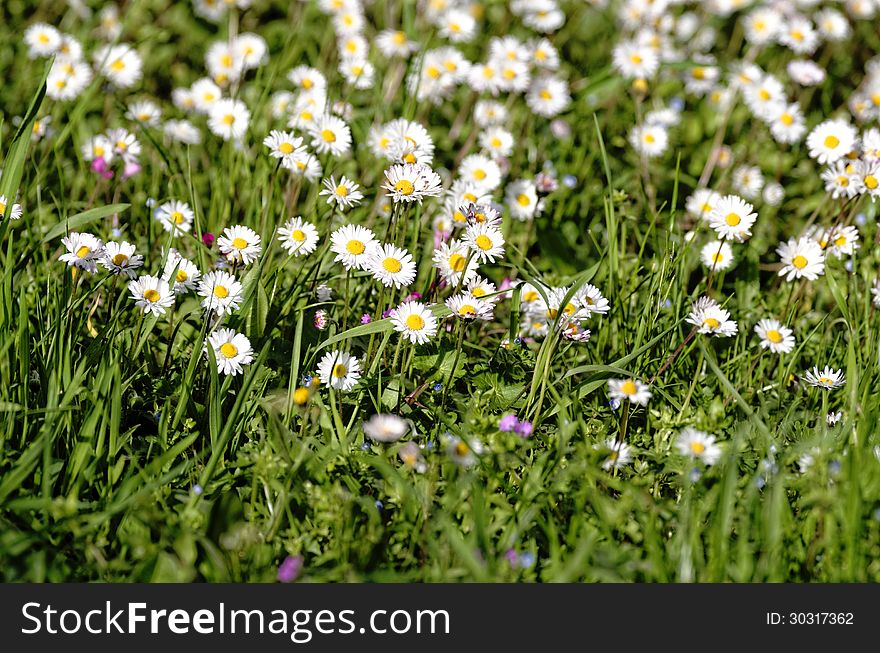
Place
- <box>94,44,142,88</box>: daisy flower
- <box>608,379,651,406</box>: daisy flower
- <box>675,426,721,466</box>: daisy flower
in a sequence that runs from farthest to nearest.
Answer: <box>94,44,142,88</box>: daisy flower, <box>608,379,651,406</box>: daisy flower, <box>675,426,721,466</box>: daisy flower

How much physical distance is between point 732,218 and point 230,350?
1.46 meters

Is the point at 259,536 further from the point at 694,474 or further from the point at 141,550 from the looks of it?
the point at 694,474

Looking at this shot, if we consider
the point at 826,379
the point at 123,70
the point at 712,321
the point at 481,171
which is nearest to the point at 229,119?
the point at 123,70

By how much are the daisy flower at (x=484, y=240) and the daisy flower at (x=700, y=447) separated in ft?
2.13

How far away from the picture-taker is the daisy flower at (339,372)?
2.28m

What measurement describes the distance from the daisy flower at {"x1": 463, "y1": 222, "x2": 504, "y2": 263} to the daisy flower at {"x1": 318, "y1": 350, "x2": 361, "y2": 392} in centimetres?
42

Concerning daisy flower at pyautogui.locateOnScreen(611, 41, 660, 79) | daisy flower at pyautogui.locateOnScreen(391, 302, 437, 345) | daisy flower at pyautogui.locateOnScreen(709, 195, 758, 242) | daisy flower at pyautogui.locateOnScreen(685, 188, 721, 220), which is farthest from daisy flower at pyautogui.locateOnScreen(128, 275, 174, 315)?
daisy flower at pyautogui.locateOnScreen(611, 41, 660, 79)

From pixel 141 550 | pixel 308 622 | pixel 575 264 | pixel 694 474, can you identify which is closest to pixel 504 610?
pixel 308 622

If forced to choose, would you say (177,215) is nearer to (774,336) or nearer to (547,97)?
(547,97)

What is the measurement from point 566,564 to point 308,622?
1.77 feet

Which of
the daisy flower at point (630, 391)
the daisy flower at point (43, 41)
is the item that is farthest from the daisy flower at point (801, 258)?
the daisy flower at point (43, 41)

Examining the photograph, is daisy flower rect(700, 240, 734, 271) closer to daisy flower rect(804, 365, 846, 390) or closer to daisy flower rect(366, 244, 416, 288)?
daisy flower rect(804, 365, 846, 390)

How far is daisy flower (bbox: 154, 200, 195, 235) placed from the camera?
279cm

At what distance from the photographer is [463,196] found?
274cm
